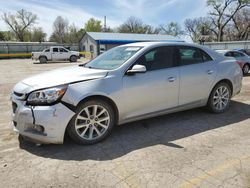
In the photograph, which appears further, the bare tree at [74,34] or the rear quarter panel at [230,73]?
the bare tree at [74,34]

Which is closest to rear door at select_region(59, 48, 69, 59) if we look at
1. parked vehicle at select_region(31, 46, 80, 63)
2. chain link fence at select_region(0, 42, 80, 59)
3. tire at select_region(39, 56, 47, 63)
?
parked vehicle at select_region(31, 46, 80, 63)

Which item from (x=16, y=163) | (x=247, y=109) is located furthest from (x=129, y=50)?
(x=247, y=109)

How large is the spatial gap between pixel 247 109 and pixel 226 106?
→ 648 mm

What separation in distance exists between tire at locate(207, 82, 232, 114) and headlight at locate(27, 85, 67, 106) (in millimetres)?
3278

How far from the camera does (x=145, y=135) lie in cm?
418

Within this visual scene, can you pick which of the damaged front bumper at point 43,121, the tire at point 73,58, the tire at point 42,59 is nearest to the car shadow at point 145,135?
the damaged front bumper at point 43,121

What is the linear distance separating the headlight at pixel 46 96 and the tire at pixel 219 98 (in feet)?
10.8

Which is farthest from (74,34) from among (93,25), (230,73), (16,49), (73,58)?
(230,73)

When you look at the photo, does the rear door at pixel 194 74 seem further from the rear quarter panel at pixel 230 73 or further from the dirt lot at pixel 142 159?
the dirt lot at pixel 142 159

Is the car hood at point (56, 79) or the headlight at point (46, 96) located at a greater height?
the car hood at point (56, 79)

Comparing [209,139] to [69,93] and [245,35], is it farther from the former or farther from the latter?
[245,35]

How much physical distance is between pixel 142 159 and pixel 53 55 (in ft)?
83.7

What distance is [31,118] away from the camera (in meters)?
3.41

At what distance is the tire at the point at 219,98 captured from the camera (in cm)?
522
